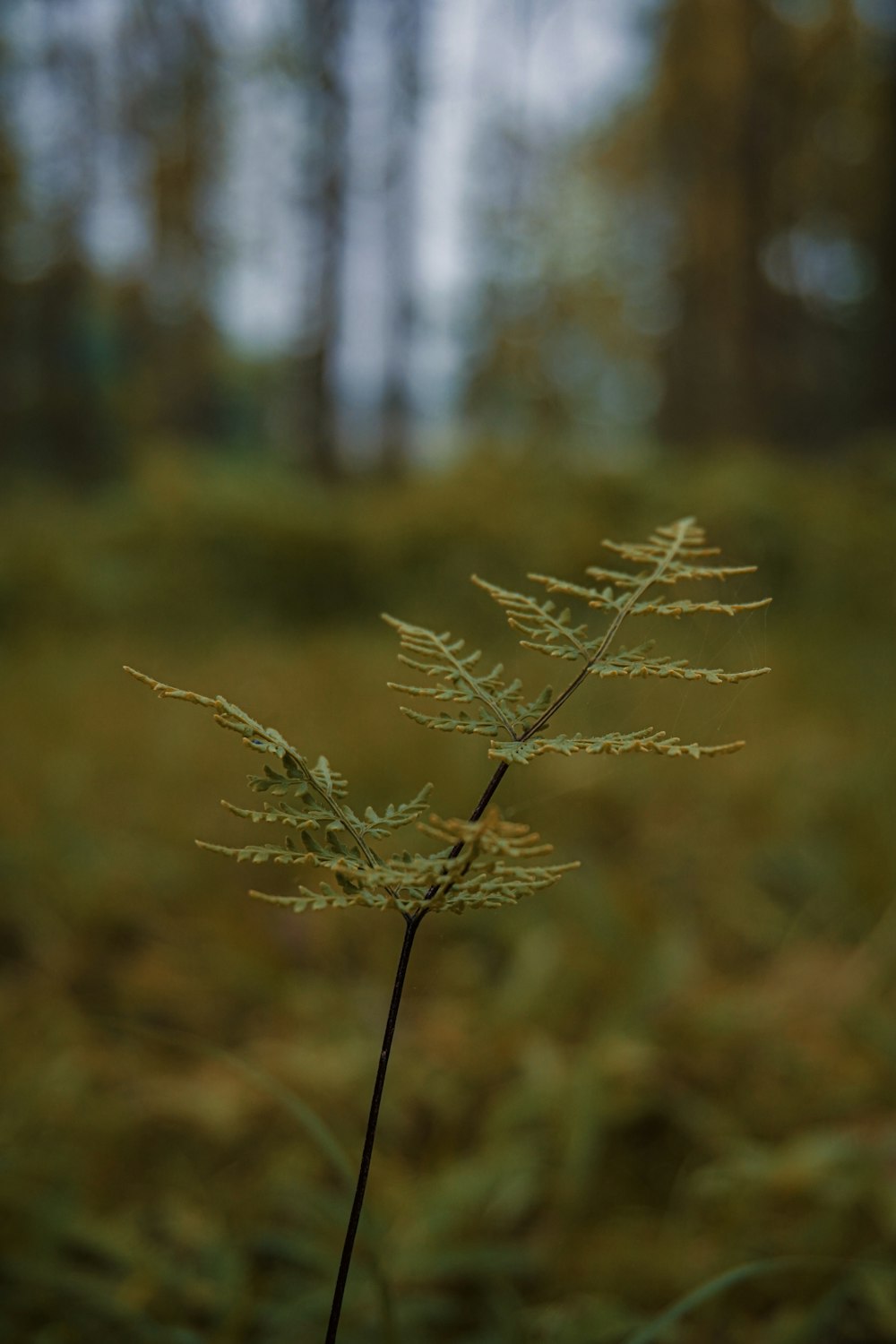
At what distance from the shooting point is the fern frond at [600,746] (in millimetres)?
374

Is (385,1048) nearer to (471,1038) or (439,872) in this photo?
(439,872)

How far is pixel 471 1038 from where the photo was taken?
1803 millimetres

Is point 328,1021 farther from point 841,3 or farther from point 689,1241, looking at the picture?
point 841,3

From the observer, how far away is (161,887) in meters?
2.32

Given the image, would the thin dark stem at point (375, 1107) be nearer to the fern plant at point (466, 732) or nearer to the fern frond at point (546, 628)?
the fern plant at point (466, 732)

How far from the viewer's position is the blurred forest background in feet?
4.33

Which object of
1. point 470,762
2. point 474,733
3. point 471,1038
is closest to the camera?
point 474,733

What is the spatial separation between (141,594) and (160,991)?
13.0ft

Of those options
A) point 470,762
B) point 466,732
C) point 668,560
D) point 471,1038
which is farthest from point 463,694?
point 470,762

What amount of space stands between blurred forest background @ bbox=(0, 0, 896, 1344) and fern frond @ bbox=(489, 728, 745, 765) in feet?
0.34

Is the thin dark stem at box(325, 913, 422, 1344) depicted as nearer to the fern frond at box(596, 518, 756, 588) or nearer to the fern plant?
the fern plant

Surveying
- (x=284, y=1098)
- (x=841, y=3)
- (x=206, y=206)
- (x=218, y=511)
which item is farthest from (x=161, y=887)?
(x=206, y=206)

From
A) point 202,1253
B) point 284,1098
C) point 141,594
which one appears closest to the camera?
point 284,1098

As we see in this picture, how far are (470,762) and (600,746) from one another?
98.1 inches
